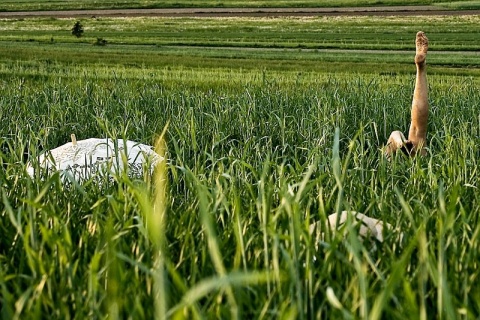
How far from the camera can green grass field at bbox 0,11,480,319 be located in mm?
1352

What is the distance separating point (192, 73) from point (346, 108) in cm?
817

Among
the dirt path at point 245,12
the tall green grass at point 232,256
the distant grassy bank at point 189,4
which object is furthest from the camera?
the distant grassy bank at point 189,4

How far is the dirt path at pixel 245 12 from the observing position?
38.3 m

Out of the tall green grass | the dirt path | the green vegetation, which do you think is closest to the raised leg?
the tall green grass

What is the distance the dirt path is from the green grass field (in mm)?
22329

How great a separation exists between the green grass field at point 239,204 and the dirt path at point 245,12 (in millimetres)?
22329

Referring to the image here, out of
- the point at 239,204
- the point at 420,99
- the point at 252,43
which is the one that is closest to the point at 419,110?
the point at 420,99

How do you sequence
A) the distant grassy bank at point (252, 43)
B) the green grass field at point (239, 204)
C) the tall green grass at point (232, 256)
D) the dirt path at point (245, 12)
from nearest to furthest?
the tall green grass at point (232, 256) < the green grass field at point (239, 204) < the distant grassy bank at point (252, 43) < the dirt path at point (245, 12)

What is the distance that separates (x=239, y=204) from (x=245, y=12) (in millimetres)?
40382

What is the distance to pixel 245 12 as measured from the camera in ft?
136

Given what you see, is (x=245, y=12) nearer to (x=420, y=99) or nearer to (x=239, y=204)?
(x=420, y=99)

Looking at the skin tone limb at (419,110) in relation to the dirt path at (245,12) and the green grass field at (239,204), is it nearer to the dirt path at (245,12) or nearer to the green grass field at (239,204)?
the green grass field at (239,204)

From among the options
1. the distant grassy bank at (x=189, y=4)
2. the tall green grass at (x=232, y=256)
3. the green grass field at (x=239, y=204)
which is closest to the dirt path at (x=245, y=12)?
the distant grassy bank at (x=189, y=4)

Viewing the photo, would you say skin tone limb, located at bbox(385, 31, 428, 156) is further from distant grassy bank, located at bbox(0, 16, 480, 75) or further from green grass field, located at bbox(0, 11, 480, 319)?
distant grassy bank, located at bbox(0, 16, 480, 75)
